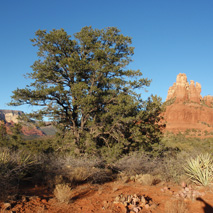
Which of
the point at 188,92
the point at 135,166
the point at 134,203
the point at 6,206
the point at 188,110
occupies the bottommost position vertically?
the point at 6,206

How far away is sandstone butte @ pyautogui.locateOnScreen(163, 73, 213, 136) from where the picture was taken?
73.4m

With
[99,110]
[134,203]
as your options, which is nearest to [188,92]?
[99,110]

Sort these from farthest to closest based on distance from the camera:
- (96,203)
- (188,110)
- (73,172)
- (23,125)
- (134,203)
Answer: (188,110) < (23,125) < (73,172) < (96,203) < (134,203)

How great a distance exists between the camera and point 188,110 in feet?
265

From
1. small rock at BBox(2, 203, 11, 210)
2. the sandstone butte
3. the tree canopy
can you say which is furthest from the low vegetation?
the sandstone butte

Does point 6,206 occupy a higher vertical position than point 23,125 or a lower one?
lower

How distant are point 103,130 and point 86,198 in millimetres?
6136

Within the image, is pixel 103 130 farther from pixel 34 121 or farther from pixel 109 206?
pixel 109 206

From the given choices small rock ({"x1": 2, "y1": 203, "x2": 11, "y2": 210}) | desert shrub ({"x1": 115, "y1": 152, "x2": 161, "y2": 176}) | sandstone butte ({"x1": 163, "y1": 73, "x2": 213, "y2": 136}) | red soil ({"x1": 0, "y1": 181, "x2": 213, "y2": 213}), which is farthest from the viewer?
sandstone butte ({"x1": 163, "y1": 73, "x2": 213, "y2": 136})

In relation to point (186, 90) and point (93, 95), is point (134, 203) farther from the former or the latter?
point (186, 90)

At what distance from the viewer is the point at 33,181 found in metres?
7.93

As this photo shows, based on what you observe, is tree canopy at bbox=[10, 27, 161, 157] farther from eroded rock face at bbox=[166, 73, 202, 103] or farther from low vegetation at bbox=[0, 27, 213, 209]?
eroded rock face at bbox=[166, 73, 202, 103]

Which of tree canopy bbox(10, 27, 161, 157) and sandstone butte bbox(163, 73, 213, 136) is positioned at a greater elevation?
sandstone butte bbox(163, 73, 213, 136)

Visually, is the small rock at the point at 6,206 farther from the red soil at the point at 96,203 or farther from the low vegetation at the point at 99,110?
the low vegetation at the point at 99,110
